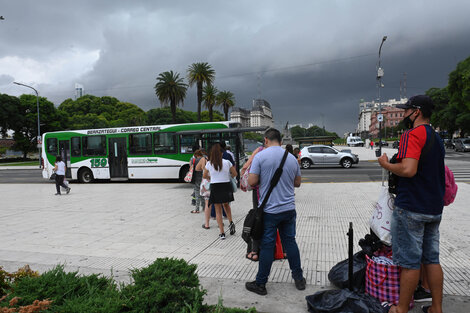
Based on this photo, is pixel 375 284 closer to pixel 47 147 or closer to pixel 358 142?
pixel 47 147

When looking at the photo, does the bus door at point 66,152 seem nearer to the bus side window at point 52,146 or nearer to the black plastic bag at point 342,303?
the bus side window at point 52,146

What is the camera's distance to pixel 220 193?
608cm

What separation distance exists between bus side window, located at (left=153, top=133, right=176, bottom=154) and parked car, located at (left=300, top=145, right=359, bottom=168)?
31.4ft

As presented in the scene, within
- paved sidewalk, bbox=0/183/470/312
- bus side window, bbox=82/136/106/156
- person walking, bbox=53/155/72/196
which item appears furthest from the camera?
bus side window, bbox=82/136/106/156

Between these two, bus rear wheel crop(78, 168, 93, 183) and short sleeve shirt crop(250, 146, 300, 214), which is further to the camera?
bus rear wheel crop(78, 168, 93, 183)

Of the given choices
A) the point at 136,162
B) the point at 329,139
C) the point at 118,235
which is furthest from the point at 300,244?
the point at 329,139


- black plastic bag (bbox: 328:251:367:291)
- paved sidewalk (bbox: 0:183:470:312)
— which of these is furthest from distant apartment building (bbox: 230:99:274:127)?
black plastic bag (bbox: 328:251:367:291)

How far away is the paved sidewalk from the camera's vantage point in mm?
3816

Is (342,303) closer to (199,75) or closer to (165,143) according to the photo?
(165,143)

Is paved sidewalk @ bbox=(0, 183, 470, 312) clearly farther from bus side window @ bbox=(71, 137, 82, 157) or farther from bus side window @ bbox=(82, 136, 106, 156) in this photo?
bus side window @ bbox=(71, 137, 82, 157)

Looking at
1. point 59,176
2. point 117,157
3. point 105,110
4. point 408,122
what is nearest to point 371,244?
point 408,122

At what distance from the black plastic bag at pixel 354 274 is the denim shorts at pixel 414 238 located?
0.57m

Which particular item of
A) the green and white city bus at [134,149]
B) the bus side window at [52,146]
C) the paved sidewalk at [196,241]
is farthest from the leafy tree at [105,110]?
the paved sidewalk at [196,241]

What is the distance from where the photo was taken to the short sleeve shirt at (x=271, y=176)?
3617 mm
